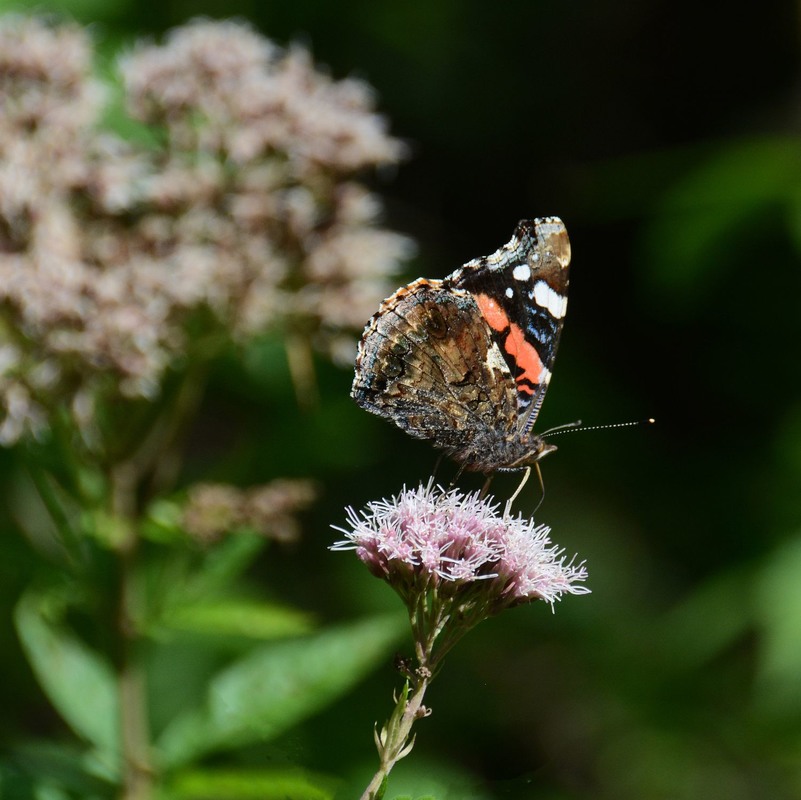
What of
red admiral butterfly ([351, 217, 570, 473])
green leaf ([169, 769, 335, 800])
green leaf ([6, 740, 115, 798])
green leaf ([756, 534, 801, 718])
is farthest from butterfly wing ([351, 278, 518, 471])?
green leaf ([756, 534, 801, 718])

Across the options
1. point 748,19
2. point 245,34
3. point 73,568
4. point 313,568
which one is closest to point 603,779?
point 313,568

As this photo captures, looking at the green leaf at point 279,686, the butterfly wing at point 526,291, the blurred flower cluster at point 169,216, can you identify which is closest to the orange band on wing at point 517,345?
the butterfly wing at point 526,291

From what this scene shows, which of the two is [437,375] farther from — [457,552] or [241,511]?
[457,552]

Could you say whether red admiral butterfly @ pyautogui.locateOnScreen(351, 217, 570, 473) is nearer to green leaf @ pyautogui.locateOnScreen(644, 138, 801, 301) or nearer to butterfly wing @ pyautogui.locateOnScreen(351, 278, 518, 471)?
butterfly wing @ pyautogui.locateOnScreen(351, 278, 518, 471)

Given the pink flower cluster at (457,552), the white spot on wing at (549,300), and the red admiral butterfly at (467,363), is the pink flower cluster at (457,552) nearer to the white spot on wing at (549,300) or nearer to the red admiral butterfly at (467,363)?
the red admiral butterfly at (467,363)

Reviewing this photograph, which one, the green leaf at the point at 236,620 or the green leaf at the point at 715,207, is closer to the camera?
the green leaf at the point at 236,620

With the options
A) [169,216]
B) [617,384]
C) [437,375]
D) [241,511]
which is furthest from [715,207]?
[241,511]

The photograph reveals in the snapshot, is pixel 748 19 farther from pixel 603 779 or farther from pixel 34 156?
pixel 34 156
